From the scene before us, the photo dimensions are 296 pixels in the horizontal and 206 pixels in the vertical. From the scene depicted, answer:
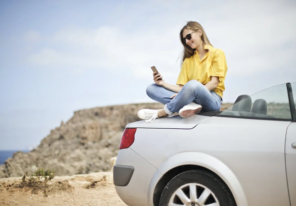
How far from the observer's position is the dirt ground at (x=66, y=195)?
5.11m

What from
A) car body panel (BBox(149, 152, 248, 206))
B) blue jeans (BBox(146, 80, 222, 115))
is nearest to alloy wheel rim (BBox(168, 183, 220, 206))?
car body panel (BBox(149, 152, 248, 206))

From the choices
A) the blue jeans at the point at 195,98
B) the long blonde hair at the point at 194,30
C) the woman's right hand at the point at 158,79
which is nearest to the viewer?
the blue jeans at the point at 195,98

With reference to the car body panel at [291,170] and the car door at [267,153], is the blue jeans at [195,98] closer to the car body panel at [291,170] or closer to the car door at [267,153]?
the car door at [267,153]

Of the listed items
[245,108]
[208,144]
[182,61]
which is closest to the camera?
[208,144]

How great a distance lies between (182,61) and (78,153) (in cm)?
5712

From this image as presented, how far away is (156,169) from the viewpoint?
2.64m

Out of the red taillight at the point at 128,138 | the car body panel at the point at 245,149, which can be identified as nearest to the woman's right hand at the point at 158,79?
the red taillight at the point at 128,138

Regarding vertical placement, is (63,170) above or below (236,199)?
below

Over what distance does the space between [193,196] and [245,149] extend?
22.7 inches

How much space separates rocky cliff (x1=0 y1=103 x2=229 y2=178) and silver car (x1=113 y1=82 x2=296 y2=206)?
4350 cm

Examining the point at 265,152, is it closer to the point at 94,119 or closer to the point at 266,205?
the point at 266,205

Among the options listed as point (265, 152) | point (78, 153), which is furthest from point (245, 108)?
point (78, 153)

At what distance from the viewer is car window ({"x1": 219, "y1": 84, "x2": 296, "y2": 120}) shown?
2.49m

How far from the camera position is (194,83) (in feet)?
9.18
